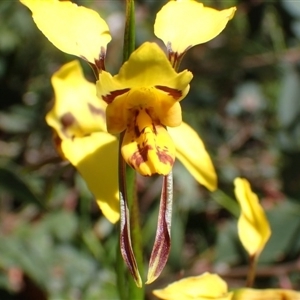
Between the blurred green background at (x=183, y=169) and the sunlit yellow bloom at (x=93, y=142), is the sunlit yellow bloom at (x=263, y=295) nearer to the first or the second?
the sunlit yellow bloom at (x=93, y=142)

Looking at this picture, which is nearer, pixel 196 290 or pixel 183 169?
pixel 196 290

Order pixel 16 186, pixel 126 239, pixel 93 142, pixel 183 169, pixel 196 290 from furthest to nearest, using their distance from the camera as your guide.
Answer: pixel 183 169
pixel 16 186
pixel 93 142
pixel 196 290
pixel 126 239

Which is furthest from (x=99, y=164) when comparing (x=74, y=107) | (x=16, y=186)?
(x=16, y=186)

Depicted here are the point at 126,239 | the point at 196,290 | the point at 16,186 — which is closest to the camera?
the point at 126,239

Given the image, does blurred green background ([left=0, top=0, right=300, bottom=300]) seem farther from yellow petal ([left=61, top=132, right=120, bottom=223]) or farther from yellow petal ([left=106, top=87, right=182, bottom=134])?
yellow petal ([left=106, top=87, right=182, bottom=134])

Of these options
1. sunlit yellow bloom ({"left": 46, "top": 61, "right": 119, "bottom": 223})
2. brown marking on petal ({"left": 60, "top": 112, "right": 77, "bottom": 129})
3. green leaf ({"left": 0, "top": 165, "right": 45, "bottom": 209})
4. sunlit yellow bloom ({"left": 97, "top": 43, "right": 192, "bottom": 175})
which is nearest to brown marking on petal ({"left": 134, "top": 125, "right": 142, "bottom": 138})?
sunlit yellow bloom ({"left": 97, "top": 43, "right": 192, "bottom": 175})

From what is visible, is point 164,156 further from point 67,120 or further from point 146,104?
point 67,120

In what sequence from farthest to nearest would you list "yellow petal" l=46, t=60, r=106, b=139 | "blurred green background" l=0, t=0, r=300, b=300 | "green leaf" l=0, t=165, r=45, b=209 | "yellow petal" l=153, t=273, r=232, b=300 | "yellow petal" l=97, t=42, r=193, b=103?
"blurred green background" l=0, t=0, r=300, b=300 < "green leaf" l=0, t=165, r=45, b=209 < "yellow petal" l=46, t=60, r=106, b=139 < "yellow petal" l=153, t=273, r=232, b=300 < "yellow petal" l=97, t=42, r=193, b=103

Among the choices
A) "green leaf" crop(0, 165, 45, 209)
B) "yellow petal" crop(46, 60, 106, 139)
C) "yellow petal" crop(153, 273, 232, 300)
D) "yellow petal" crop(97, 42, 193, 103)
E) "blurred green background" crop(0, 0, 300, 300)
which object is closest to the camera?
"yellow petal" crop(97, 42, 193, 103)
